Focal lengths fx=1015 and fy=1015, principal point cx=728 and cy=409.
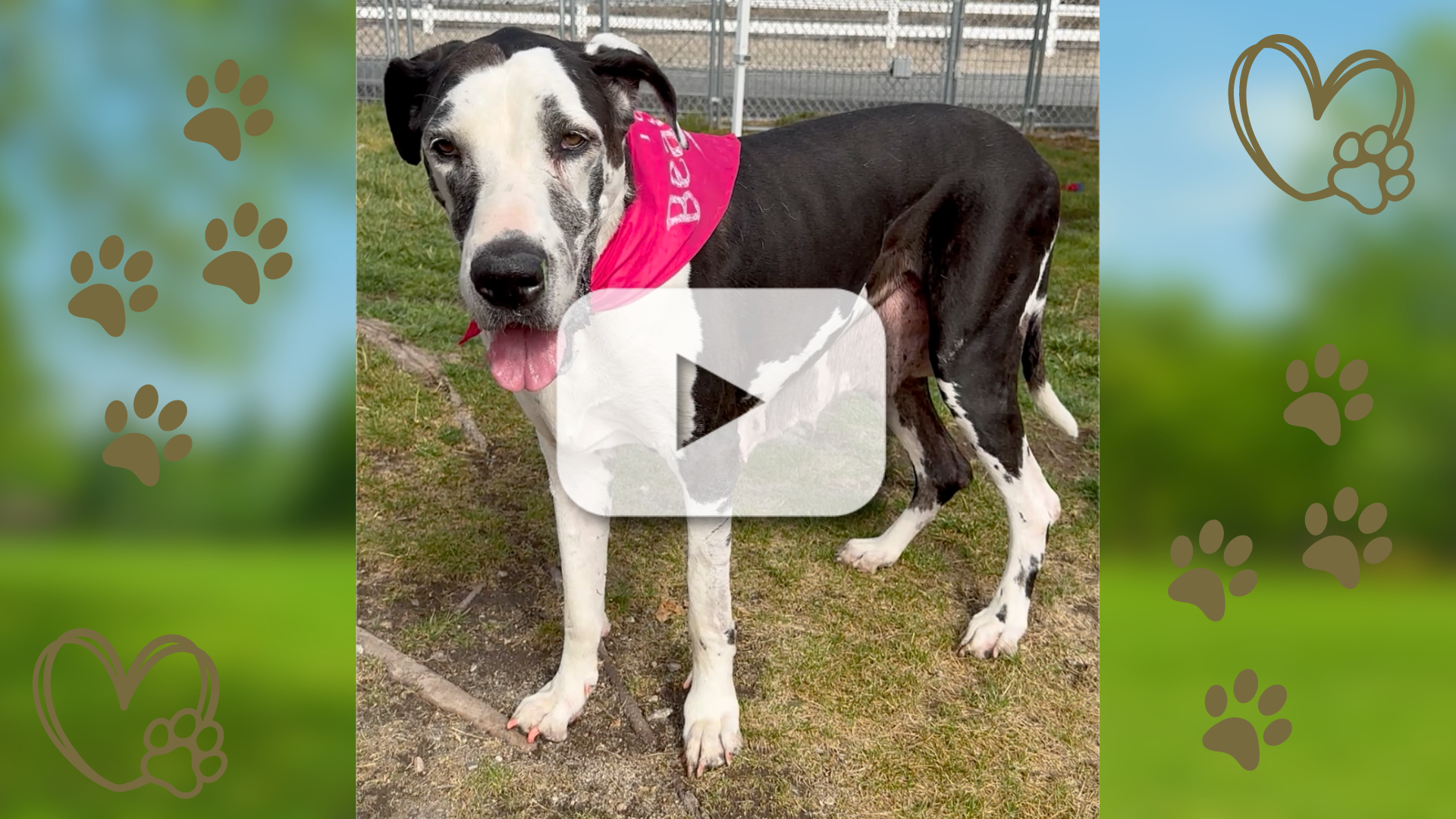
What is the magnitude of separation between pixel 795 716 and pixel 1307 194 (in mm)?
2144

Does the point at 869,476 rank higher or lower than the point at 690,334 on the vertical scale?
lower

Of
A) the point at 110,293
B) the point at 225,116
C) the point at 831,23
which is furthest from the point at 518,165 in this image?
the point at 831,23

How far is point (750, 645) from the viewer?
366 cm

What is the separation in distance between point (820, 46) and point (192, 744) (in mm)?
9547

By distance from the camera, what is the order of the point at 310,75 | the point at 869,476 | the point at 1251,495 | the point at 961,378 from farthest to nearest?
the point at 869,476 < the point at 961,378 < the point at 1251,495 < the point at 310,75

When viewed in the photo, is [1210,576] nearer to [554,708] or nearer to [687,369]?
[687,369]

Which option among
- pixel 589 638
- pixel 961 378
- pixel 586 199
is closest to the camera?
pixel 586 199

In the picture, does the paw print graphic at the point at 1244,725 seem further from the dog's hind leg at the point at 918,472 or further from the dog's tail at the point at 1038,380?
the dog's hind leg at the point at 918,472

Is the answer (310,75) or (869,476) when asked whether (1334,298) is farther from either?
(869,476)

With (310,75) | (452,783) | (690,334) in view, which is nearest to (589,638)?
(452,783)

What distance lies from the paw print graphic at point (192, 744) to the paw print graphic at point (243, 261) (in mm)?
848

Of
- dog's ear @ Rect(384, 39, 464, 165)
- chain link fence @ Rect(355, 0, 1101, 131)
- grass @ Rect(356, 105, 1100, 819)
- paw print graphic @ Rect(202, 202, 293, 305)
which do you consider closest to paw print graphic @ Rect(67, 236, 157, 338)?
paw print graphic @ Rect(202, 202, 293, 305)

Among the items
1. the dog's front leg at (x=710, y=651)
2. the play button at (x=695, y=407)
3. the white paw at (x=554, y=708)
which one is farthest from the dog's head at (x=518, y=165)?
the white paw at (x=554, y=708)

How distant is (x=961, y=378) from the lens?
356 centimetres
